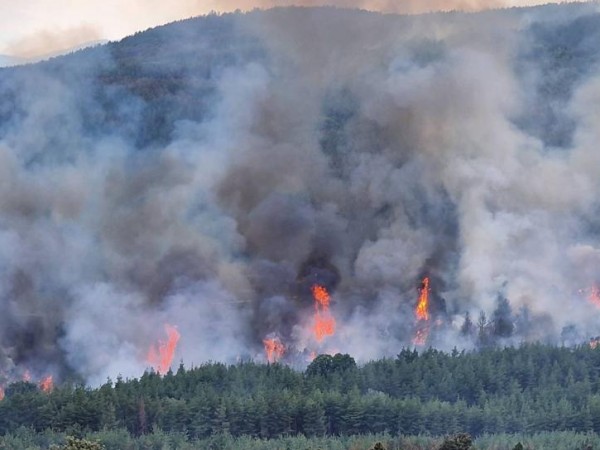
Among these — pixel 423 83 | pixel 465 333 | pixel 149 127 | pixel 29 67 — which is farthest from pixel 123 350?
pixel 29 67

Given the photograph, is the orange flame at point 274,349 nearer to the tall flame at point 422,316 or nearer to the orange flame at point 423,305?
the tall flame at point 422,316

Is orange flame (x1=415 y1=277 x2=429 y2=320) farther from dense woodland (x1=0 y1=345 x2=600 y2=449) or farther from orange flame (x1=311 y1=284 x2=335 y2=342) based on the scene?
dense woodland (x1=0 y1=345 x2=600 y2=449)

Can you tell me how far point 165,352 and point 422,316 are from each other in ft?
77.8

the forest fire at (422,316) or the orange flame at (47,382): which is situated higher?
the forest fire at (422,316)

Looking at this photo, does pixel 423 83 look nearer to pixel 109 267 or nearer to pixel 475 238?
pixel 475 238

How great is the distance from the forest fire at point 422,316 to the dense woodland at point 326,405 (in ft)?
81.3

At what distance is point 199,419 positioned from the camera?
8475 cm

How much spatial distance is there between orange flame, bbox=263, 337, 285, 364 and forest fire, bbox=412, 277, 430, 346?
11.6 metres

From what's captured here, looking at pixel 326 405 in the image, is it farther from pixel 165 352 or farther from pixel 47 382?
pixel 165 352

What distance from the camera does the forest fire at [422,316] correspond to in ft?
399

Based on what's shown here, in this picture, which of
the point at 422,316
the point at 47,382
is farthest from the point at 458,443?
the point at 422,316

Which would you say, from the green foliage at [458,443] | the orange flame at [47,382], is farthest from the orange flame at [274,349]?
the green foliage at [458,443]

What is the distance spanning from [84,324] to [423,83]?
50.1 metres

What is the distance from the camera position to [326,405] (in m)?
87.1
